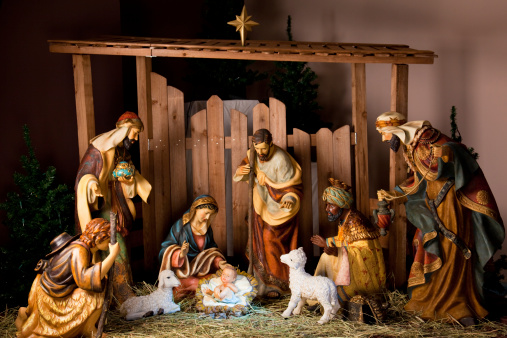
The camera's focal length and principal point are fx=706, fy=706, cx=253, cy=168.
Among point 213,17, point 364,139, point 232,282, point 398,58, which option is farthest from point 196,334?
point 213,17

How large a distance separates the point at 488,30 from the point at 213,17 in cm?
301

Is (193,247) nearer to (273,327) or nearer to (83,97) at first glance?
(273,327)

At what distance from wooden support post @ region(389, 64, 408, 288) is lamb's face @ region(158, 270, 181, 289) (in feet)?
6.90

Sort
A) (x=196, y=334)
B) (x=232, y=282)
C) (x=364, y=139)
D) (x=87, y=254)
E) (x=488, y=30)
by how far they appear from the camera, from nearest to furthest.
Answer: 1. (x=87, y=254)
2. (x=196, y=334)
3. (x=232, y=282)
4. (x=364, y=139)
5. (x=488, y=30)

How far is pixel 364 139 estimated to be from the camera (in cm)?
678

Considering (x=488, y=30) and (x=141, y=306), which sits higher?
(x=488, y=30)

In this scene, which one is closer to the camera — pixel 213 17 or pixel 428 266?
pixel 428 266

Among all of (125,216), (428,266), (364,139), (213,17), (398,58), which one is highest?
(213,17)

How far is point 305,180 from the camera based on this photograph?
684cm

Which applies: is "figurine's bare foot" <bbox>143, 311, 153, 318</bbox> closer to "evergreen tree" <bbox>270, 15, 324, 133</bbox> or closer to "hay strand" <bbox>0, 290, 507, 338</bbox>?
"hay strand" <bbox>0, 290, 507, 338</bbox>

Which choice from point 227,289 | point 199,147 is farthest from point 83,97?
point 227,289

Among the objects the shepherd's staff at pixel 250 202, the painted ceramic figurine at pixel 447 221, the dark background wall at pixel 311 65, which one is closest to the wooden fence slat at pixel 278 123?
the shepherd's staff at pixel 250 202

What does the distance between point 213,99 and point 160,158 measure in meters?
0.76

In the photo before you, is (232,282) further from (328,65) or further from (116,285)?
(328,65)
